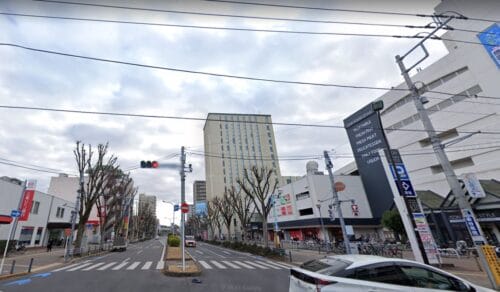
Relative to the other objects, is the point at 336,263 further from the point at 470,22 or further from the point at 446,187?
the point at 470,22

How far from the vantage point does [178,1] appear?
232 inches

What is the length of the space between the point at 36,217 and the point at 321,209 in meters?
43.6

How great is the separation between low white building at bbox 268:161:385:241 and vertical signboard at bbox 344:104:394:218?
1.77m

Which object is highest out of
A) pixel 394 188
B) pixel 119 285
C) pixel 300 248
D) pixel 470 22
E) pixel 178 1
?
pixel 470 22

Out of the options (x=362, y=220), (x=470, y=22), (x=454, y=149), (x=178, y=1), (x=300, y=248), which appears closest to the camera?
(x=178, y=1)

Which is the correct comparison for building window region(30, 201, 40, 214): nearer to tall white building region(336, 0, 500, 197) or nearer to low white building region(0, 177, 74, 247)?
low white building region(0, 177, 74, 247)

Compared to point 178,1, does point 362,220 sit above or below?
below

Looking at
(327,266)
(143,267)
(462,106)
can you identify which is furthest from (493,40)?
(143,267)

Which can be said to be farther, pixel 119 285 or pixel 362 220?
pixel 362 220

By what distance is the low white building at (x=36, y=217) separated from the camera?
26.2 meters

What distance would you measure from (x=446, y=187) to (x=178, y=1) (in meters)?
37.3

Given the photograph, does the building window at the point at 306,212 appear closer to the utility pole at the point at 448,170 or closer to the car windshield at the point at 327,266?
the utility pole at the point at 448,170

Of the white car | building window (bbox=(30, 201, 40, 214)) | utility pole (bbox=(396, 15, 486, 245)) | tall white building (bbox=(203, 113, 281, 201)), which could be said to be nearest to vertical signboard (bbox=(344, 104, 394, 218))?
utility pole (bbox=(396, 15, 486, 245))

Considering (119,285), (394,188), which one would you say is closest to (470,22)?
(394,188)
